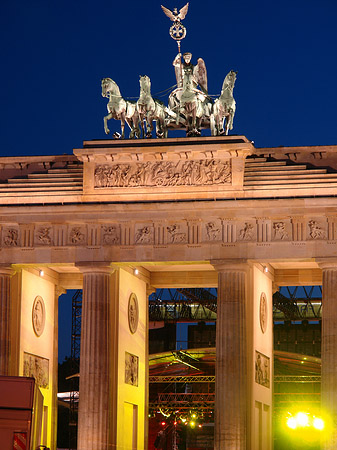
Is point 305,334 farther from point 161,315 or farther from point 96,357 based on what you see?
point 96,357

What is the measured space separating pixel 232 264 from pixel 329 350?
557 centimetres

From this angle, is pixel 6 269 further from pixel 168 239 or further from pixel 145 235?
pixel 168 239

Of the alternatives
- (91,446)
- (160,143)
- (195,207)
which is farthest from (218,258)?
(91,446)

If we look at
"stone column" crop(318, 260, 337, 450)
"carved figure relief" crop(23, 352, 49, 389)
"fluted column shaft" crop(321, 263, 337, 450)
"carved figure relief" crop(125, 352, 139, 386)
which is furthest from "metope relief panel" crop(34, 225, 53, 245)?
"fluted column shaft" crop(321, 263, 337, 450)

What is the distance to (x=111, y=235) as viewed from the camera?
53.3 meters

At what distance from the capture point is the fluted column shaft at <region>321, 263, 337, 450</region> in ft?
165

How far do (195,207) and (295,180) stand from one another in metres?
4.53

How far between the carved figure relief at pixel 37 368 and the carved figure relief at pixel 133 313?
15.7ft

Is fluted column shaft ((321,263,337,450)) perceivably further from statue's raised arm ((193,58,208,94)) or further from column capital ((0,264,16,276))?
column capital ((0,264,16,276))

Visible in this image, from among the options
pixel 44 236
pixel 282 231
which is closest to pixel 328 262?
pixel 282 231

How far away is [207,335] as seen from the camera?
86.9 metres

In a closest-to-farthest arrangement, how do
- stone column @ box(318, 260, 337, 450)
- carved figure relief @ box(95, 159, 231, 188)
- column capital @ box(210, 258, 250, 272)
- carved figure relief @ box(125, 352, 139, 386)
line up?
stone column @ box(318, 260, 337, 450)
column capital @ box(210, 258, 250, 272)
carved figure relief @ box(95, 159, 231, 188)
carved figure relief @ box(125, 352, 139, 386)

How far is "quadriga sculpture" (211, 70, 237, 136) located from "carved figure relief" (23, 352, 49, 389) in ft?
44.6

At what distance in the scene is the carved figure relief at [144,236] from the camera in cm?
5297
